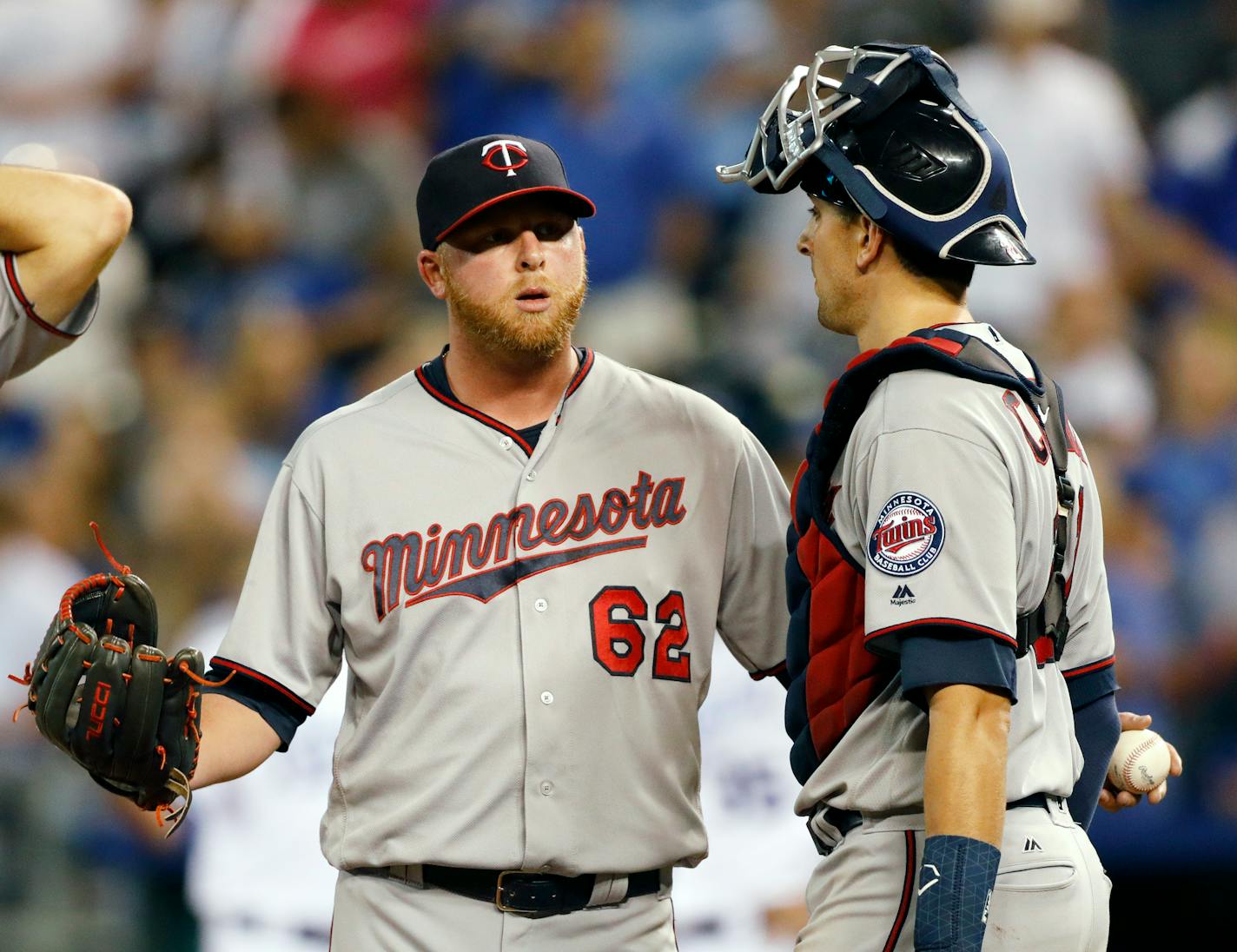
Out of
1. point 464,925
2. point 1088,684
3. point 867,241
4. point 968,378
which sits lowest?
point 464,925

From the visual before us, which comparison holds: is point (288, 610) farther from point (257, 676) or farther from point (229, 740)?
point (229, 740)

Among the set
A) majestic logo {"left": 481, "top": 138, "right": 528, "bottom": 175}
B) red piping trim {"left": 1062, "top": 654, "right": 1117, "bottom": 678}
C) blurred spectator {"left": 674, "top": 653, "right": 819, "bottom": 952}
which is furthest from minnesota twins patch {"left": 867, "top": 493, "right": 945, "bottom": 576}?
blurred spectator {"left": 674, "top": 653, "right": 819, "bottom": 952}

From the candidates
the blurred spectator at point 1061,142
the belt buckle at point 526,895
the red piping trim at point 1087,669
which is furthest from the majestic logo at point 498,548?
the blurred spectator at point 1061,142

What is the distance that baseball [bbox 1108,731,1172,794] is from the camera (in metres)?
2.38

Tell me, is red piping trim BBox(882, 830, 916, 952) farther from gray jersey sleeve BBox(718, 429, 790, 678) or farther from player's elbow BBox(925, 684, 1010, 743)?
gray jersey sleeve BBox(718, 429, 790, 678)

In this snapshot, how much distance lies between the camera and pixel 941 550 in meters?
1.96

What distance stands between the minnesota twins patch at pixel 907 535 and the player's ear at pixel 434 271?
1010mm

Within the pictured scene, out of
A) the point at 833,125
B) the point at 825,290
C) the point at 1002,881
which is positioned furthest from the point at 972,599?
the point at 833,125

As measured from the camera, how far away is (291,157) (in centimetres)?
592

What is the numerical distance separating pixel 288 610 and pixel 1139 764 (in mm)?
1386

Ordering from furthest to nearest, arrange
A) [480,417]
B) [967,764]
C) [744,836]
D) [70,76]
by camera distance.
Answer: [70,76] → [744,836] → [480,417] → [967,764]

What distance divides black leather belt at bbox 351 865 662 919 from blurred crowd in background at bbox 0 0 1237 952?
117 inches

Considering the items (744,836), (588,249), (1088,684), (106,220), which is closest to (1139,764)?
(1088,684)

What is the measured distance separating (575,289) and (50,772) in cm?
337
